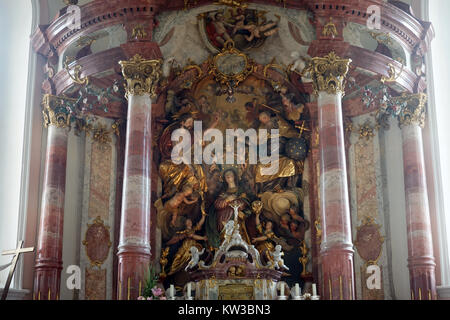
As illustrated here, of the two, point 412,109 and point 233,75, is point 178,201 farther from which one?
point 412,109

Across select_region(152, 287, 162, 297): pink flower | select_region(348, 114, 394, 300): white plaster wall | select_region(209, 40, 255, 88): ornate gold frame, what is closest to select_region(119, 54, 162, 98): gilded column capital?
select_region(209, 40, 255, 88): ornate gold frame

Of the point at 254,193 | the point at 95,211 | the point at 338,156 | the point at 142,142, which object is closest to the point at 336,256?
the point at 338,156

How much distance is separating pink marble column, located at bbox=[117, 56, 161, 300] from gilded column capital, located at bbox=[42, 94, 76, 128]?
189 cm

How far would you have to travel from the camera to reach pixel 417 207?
17047 millimetres

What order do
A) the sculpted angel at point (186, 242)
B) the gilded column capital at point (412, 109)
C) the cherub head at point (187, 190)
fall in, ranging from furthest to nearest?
the cherub head at point (187, 190)
the gilded column capital at point (412, 109)
the sculpted angel at point (186, 242)

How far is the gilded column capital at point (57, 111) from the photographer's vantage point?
17.6m

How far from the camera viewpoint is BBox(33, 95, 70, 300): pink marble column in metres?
16.5

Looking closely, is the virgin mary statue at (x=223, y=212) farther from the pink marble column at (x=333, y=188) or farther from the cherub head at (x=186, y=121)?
the pink marble column at (x=333, y=188)

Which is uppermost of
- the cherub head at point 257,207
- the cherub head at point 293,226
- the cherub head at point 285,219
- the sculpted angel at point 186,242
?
the cherub head at point 257,207

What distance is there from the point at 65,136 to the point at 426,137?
27.4ft

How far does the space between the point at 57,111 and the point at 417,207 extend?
838cm

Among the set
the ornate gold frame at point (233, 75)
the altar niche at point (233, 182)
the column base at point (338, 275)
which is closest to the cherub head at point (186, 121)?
the altar niche at point (233, 182)
